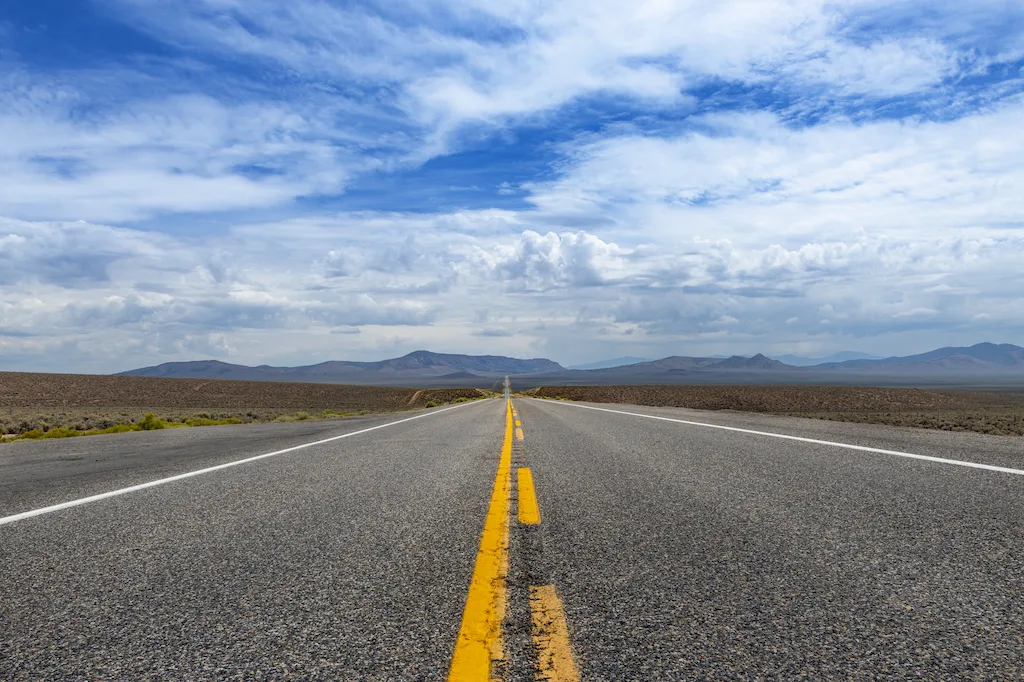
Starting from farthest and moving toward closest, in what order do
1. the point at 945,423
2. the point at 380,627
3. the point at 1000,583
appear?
1. the point at 945,423
2. the point at 1000,583
3. the point at 380,627

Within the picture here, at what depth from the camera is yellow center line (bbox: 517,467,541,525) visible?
14.6 ft

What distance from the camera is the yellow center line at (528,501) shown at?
4.45 m

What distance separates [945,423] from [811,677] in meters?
21.2

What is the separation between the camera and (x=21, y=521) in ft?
15.1

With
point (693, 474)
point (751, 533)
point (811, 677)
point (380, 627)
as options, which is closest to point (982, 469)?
point (693, 474)

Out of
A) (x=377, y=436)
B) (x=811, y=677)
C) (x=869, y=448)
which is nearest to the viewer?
(x=811, y=677)

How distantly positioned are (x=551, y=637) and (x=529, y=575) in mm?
762

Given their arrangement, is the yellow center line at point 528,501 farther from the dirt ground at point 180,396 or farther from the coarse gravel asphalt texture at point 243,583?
the dirt ground at point 180,396

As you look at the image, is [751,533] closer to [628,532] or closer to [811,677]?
[628,532]

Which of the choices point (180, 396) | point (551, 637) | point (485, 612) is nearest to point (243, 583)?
point (485, 612)

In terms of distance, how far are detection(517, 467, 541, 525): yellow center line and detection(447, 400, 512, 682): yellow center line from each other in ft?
0.56

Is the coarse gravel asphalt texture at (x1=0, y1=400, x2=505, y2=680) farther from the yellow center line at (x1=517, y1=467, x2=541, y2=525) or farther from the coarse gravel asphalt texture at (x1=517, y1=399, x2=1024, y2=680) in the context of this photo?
the coarse gravel asphalt texture at (x1=517, y1=399, x2=1024, y2=680)

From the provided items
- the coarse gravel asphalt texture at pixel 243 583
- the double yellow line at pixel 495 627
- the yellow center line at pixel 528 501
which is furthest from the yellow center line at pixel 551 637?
the yellow center line at pixel 528 501

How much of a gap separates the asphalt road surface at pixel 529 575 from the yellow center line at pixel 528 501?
52 millimetres
